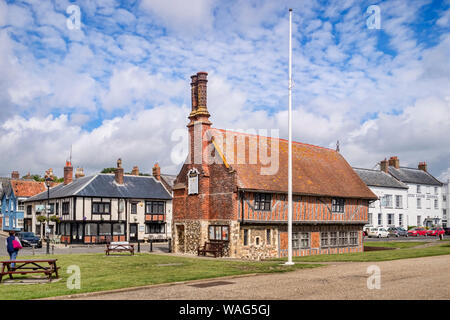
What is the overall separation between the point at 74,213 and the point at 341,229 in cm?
2649

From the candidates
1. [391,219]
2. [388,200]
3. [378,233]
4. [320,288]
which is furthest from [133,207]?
[320,288]

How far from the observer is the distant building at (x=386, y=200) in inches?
2416

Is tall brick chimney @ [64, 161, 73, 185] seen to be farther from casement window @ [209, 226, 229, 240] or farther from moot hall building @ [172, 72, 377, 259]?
casement window @ [209, 226, 229, 240]

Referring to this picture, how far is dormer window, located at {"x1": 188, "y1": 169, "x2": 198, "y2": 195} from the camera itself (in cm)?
3091

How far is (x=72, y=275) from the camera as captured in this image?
17.2m

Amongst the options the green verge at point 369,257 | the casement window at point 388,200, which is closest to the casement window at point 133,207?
the green verge at point 369,257

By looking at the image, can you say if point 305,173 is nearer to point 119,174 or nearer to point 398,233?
point 119,174

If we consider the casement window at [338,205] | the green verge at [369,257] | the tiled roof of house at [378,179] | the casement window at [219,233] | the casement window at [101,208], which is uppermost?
the tiled roof of house at [378,179]

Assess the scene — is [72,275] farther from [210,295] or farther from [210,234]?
[210,234]

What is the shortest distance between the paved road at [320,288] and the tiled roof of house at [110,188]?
3478 cm

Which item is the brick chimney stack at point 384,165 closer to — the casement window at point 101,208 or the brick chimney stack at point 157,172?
the brick chimney stack at point 157,172

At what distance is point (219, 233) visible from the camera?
2912 centimetres

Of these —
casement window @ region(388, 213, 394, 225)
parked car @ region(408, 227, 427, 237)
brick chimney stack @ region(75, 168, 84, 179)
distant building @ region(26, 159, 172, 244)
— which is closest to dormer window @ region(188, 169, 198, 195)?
distant building @ region(26, 159, 172, 244)
